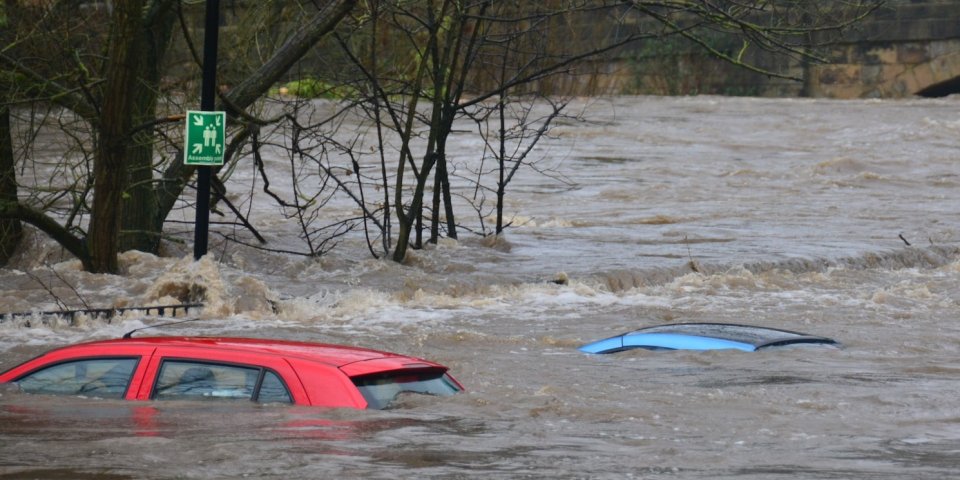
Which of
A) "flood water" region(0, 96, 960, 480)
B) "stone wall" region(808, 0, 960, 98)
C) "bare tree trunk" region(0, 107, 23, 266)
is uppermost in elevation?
"stone wall" region(808, 0, 960, 98)

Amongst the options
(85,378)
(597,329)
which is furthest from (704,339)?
(85,378)

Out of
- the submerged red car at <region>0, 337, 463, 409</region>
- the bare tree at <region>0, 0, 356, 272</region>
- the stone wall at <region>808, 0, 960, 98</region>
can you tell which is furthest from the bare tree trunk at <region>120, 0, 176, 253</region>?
the stone wall at <region>808, 0, 960, 98</region>

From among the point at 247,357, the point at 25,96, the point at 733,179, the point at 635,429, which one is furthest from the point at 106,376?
the point at 733,179

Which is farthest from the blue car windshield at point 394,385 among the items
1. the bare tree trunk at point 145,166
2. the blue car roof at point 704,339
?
the bare tree trunk at point 145,166

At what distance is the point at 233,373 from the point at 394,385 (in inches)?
29.0

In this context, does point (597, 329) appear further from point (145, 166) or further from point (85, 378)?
point (85, 378)

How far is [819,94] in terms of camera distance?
47719 mm

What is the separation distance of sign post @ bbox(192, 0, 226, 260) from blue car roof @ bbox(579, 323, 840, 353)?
11.9ft

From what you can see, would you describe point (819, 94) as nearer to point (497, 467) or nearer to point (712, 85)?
point (712, 85)

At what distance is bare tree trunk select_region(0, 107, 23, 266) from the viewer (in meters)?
14.4

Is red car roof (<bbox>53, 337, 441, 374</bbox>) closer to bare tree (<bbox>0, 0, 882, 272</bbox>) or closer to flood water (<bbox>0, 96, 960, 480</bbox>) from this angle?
flood water (<bbox>0, 96, 960, 480</bbox>)

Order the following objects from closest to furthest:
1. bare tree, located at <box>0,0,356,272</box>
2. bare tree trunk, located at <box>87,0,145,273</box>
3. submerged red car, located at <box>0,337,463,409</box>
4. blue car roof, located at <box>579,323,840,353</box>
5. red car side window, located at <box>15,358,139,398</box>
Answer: submerged red car, located at <box>0,337,463,409</box>, red car side window, located at <box>15,358,139,398</box>, blue car roof, located at <box>579,323,840,353</box>, bare tree trunk, located at <box>87,0,145,273</box>, bare tree, located at <box>0,0,356,272</box>

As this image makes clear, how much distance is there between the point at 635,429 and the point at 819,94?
42.2 metres

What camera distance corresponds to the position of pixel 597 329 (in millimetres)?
12961
